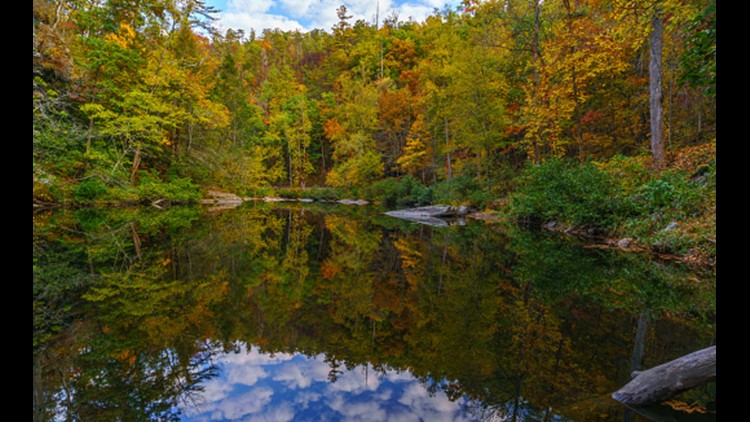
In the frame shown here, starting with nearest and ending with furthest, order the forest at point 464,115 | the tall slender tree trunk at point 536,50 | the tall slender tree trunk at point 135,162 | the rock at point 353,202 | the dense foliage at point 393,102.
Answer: the forest at point 464,115 < the dense foliage at point 393,102 < the tall slender tree trunk at point 536,50 < the tall slender tree trunk at point 135,162 < the rock at point 353,202

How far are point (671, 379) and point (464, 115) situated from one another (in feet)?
62.6

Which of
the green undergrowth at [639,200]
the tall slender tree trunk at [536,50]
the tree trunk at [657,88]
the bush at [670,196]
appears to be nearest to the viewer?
the green undergrowth at [639,200]

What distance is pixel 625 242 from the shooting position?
8.65m

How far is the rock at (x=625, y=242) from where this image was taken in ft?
28.1

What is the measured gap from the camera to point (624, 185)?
1002 centimetres

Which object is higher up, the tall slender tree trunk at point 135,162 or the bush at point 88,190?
the tall slender tree trunk at point 135,162

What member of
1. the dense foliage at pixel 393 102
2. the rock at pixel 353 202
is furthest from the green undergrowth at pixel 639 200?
the rock at pixel 353 202

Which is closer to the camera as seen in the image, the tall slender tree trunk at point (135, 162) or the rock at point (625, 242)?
the rock at point (625, 242)

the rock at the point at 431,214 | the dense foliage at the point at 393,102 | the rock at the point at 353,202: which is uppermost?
the dense foliage at the point at 393,102

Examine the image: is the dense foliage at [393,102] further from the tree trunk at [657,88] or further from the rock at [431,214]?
the rock at [431,214]

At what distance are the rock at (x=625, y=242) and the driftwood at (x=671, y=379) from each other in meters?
7.64

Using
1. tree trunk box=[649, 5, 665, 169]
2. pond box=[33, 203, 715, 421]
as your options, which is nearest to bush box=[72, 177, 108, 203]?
pond box=[33, 203, 715, 421]
